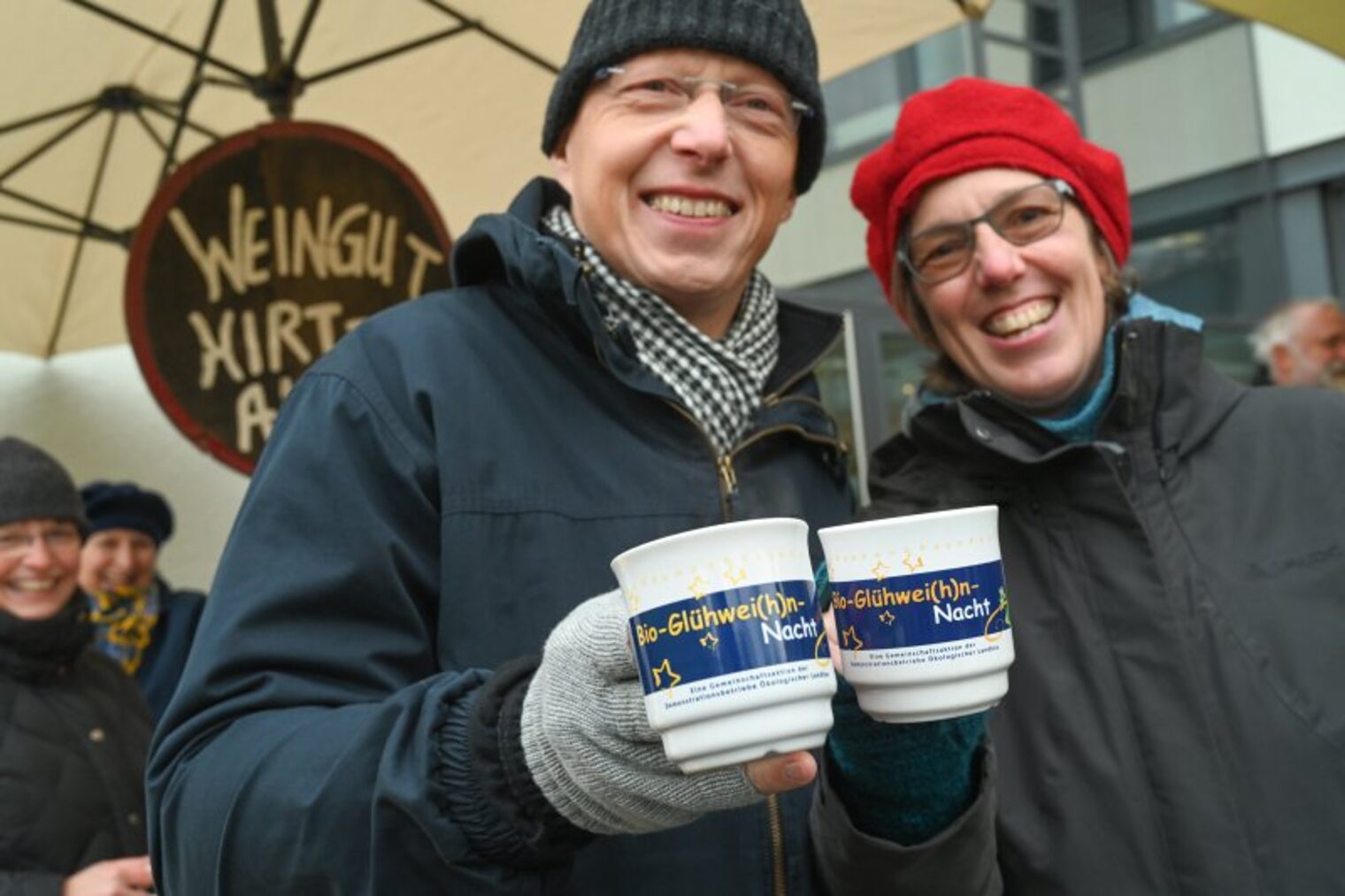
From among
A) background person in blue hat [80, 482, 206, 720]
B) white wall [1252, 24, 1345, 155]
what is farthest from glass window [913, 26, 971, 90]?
background person in blue hat [80, 482, 206, 720]

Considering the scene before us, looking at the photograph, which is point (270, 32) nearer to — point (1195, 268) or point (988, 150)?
point (988, 150)

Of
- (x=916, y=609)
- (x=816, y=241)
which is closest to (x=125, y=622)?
(x=916, y=609)

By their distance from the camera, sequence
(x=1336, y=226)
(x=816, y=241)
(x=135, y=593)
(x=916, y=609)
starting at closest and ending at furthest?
1. (x=916, y=609)
2. (x=135, y=593)
3. (x=816, y=241)
4. (x=1336, y=226)

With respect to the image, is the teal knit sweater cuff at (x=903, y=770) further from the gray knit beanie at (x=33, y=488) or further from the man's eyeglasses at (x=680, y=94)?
the gray knit beanie at (x=33, y=488)

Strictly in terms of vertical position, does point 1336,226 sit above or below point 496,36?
above

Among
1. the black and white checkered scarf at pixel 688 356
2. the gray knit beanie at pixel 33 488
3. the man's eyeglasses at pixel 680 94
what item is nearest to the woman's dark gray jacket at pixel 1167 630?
the black and white checkered scarf at pixel 688 356

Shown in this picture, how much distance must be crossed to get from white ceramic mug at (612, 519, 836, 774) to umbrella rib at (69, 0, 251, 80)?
10.4 feet

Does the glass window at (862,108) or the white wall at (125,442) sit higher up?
the glass window at (862,108)

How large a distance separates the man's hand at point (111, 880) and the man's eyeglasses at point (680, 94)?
6.70 ft

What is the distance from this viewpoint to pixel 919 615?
147cm

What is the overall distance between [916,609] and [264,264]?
255cm

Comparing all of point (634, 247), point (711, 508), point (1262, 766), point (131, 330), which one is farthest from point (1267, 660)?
point (131, 330)

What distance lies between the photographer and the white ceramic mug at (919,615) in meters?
1.46

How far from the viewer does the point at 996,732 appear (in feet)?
6.82
